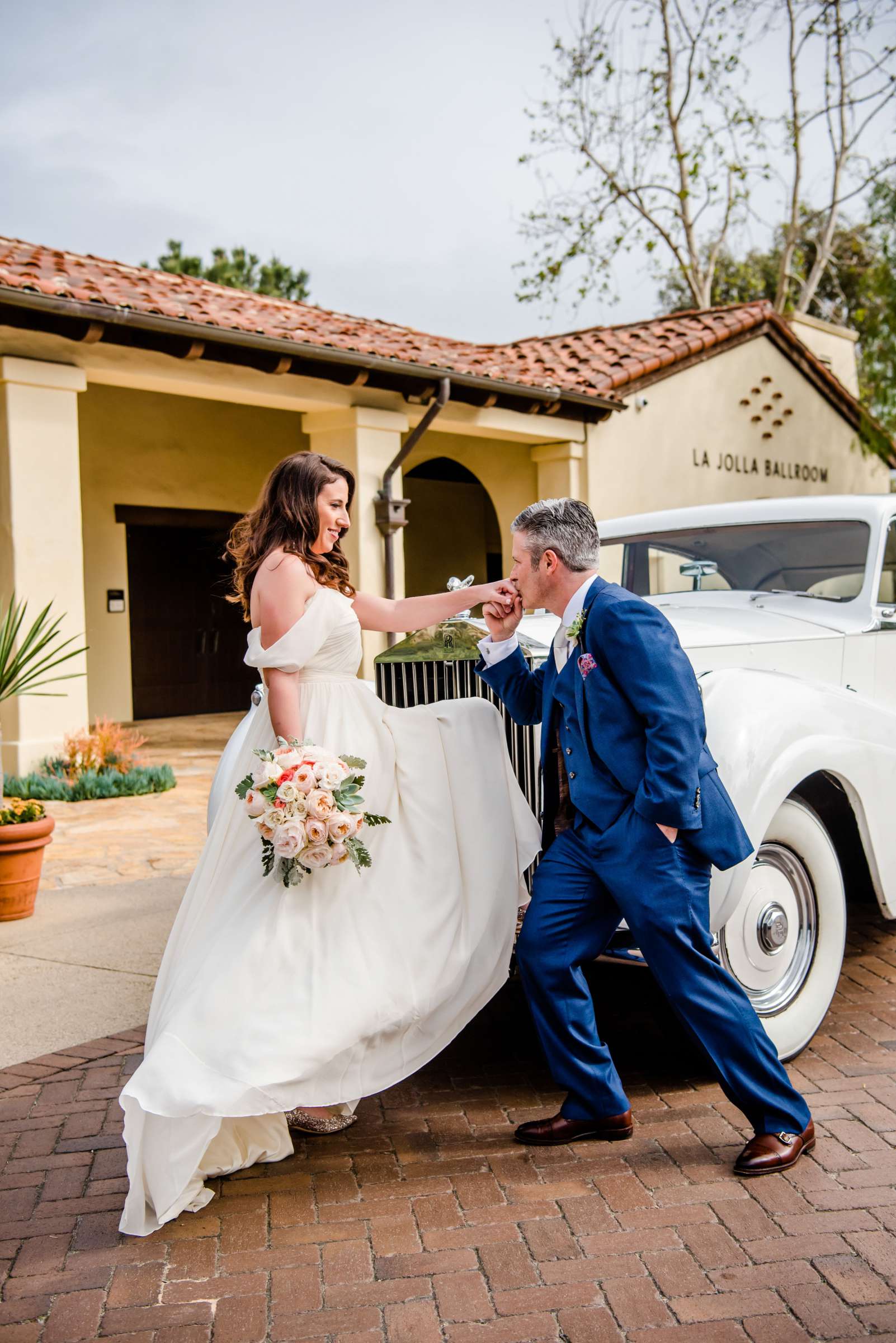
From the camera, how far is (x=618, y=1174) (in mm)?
2812

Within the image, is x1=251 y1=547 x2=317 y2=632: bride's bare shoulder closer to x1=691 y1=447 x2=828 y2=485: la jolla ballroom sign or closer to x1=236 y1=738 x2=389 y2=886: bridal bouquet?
x1=236 y1=738 x2=389 y2=886: bridal bouquet

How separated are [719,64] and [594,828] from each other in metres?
22.5

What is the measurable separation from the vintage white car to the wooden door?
29.1 feet

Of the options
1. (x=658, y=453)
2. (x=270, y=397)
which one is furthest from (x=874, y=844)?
(x=658, y=453)

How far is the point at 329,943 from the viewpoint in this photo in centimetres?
292

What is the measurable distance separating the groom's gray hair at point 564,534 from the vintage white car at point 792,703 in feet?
2.09

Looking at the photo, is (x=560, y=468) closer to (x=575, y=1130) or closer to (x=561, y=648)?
(x=561, y=648)

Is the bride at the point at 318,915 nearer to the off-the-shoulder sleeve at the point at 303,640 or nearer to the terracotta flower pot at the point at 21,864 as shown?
the off-the-shoulder sleeve at the point at 303,640

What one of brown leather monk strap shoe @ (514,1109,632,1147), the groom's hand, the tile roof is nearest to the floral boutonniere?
the groom's hand

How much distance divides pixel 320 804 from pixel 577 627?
831 mm

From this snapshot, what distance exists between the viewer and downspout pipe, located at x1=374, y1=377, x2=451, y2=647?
1071 cm

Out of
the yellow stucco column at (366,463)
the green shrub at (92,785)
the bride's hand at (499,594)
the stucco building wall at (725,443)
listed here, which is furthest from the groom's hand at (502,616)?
the stucco building wall at (725,443)

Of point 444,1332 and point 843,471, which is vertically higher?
point 843,471

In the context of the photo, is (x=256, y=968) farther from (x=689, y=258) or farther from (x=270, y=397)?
(x=689, y=258)
